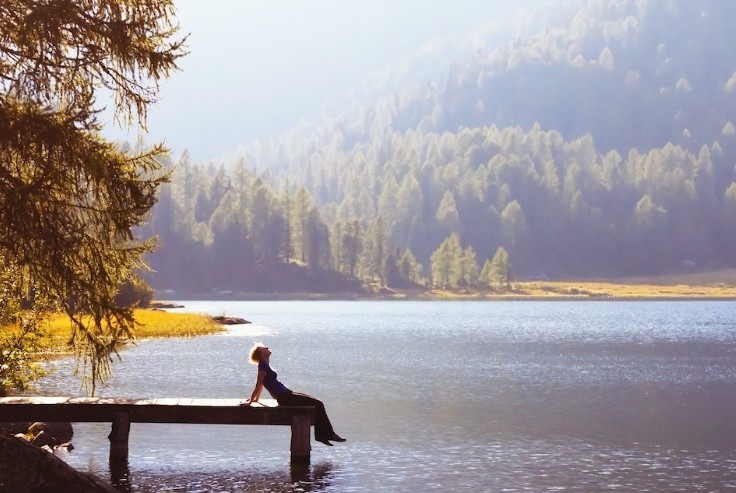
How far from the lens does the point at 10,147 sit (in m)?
22.5

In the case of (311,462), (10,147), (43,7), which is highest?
(43,7)

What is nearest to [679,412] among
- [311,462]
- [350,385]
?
[350,385]

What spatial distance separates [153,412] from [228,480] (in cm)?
304

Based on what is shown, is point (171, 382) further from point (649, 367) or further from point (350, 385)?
point (649, 367)

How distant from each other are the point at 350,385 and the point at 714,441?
22.5 m

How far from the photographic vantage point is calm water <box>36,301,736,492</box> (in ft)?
94.8

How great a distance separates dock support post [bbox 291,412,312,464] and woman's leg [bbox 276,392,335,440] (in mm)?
430

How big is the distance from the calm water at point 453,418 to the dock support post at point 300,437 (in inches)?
15.5

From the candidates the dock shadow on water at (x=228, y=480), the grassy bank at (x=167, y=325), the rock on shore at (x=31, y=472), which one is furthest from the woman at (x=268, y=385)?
the grassy bank at (x=167, y=325)

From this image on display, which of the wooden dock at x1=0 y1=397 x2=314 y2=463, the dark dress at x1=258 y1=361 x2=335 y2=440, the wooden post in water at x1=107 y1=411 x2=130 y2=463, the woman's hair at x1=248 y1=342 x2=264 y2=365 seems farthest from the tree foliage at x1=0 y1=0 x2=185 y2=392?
the dark dress at x1=258 y1=361 x2=335 y2=440

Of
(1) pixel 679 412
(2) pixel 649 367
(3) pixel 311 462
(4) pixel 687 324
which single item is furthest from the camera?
(4) pixel 687 324

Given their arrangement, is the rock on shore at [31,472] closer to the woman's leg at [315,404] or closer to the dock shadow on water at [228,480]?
the dock shadow on water at [228,480]

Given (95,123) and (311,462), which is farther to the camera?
(311,462)

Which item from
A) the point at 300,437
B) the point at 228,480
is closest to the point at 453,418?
the point at 300,437
